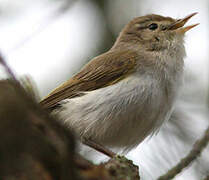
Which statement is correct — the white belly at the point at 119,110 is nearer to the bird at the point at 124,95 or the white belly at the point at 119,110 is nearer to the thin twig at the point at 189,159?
the bird at the point at 124,95

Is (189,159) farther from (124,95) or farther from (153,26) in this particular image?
(153,26)

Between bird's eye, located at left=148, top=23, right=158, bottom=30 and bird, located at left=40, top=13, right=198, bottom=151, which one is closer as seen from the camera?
bird, located at left=40, top=13, right=198, bottom=151

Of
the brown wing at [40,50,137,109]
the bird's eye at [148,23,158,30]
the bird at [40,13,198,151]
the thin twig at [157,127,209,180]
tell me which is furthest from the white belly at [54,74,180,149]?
the bird's eye at [148,23,158,30]

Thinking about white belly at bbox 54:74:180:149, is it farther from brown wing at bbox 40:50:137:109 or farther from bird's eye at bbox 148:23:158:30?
bird's eye at bbox 148:23:158:30

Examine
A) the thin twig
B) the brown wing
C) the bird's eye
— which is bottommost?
the thin twig

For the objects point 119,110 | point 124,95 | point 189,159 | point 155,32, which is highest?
point 155,32

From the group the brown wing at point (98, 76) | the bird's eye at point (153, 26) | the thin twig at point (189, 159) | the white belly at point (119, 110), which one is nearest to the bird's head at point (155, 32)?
the bird's eye at point (153, 26)

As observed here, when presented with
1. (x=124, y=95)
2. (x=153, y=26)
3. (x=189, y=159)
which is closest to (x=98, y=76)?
(x=124, y=95)
